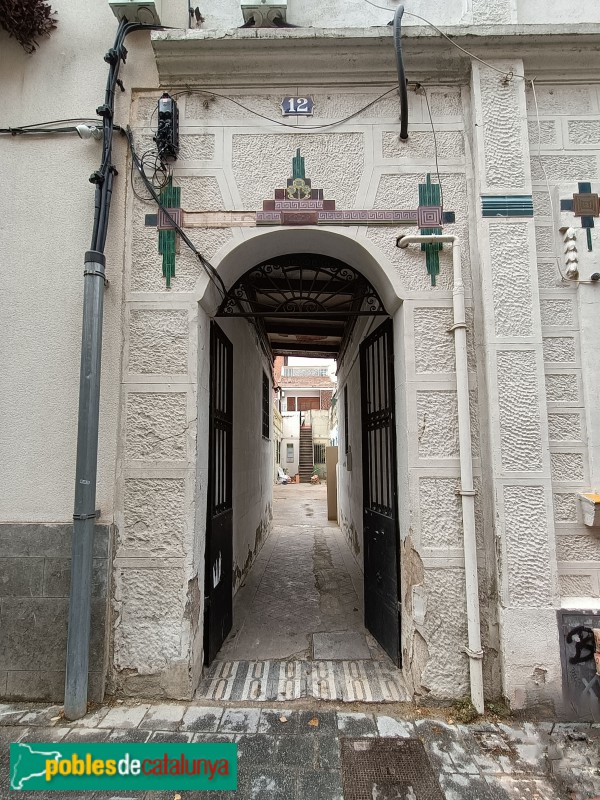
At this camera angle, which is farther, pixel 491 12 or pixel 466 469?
pixel 491 12

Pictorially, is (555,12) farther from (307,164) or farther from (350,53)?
(307,164)

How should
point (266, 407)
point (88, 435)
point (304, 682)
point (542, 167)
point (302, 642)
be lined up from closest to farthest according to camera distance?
point (88, 435)
point (304, 682)
point (542, 167)
point (302, 642)
point (266, 407)

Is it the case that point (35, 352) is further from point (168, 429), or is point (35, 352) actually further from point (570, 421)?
point (570, 421)

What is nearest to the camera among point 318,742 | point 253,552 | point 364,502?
point 318,742

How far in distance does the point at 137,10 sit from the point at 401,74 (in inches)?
84.3

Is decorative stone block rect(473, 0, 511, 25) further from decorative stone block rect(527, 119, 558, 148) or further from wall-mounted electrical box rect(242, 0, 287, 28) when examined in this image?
wall-mounted electrical box rect(242, 0, 287, 28)

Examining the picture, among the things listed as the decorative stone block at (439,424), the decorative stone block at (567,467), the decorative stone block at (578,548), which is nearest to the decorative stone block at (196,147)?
the decorative stone block at (439,424)

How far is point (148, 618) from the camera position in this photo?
2986mm

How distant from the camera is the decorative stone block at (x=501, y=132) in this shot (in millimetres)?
3219

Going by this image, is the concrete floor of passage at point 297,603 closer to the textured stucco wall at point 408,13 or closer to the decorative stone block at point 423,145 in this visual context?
the decorative stone block at point 423,145

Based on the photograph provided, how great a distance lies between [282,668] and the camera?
333 centimetres

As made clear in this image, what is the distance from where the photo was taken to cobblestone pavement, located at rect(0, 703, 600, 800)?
221cm

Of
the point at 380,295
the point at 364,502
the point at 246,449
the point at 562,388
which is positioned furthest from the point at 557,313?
the point at 246,449

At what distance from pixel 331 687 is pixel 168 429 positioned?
2.22m
